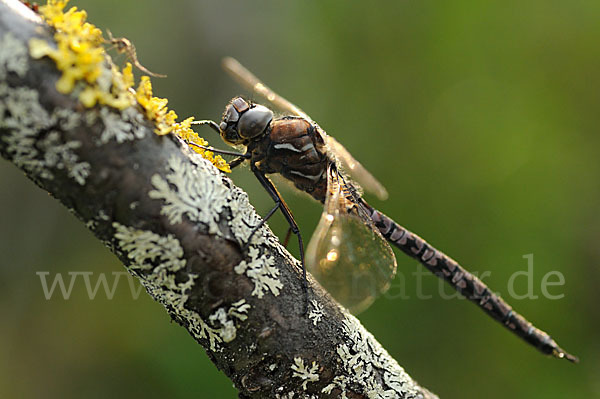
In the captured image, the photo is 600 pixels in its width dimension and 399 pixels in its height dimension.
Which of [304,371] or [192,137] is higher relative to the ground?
[192,137]

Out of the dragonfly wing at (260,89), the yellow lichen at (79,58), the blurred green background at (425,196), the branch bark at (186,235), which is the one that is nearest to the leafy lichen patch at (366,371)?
the branch bark at (186,235)

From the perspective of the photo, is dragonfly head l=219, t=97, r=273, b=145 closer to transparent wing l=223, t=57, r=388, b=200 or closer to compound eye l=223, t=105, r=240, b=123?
compound eye l=223, t=105, r=240, b=123

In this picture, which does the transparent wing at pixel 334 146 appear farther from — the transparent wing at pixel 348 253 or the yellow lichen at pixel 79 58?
the yellow lichen at pixel 79 58

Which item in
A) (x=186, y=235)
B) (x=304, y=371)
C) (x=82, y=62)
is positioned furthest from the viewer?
(x=304, y=371)

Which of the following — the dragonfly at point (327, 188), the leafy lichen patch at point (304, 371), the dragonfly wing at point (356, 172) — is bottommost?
the leafy lichen patch at point (304, 371)

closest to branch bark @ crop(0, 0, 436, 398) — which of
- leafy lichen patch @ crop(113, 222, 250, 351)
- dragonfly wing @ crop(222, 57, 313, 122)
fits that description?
leafy lichen patch @ crop(113, 222, 250, 351)

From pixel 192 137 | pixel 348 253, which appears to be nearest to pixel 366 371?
pixel 348 253

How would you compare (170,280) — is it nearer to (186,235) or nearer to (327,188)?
(186,235)
